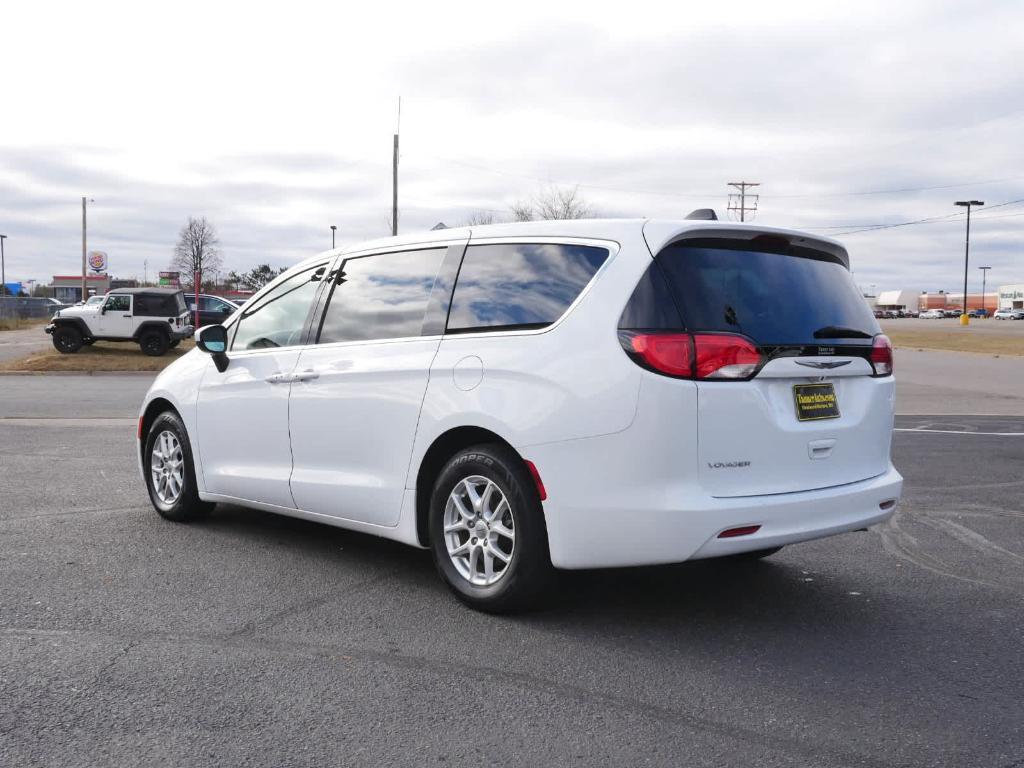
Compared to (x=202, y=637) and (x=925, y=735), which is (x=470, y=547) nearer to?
(x=202, y=637)

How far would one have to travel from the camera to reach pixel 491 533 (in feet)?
15.0

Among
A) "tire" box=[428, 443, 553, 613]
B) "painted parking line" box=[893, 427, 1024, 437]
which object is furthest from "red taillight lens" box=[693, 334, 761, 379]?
"painted parking line" box=[893, 427, 1024, 437]

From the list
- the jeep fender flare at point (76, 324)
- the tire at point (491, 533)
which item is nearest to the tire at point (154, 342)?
the jeep fender flare at point (76, 324)

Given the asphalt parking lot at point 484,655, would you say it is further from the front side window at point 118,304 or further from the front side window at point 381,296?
the front side window at point 118,304

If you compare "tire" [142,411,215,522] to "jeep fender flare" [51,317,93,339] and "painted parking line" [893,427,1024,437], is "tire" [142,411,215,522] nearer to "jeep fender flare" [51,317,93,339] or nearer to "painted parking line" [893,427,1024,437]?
"painted parking line" [893,427,1024,437]

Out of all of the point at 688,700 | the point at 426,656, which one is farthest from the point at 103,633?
the point at 688,700

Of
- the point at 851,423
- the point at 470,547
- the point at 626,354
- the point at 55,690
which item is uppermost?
the point at 626,354

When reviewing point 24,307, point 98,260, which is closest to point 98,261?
point 98,260

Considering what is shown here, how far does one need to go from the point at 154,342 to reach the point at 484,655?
2706 centimetres

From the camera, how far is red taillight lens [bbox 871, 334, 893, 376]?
4.85 m

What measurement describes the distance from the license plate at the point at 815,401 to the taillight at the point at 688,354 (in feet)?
1.21

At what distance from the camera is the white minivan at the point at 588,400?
4.13 m

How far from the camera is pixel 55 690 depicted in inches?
143

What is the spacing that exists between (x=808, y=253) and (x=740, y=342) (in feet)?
2.92
